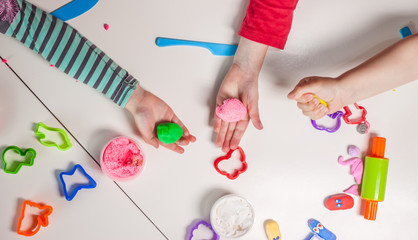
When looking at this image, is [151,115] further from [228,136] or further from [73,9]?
[73,9]

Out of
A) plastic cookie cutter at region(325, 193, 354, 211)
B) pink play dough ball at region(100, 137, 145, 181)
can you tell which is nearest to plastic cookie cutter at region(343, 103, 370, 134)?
plastic cookie cutter at region(325, 193, 354, 211)

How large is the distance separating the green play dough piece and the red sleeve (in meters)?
0.26

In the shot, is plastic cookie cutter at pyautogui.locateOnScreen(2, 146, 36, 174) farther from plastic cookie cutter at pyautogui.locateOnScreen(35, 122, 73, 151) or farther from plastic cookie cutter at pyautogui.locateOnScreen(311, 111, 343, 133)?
plastic cookie cutter at pyautogui.locateOnScreen(311, 111, 343, 133)

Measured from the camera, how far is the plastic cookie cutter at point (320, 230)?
0.83 m

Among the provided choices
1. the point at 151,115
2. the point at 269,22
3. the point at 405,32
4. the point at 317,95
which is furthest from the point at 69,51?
the point at 405,32

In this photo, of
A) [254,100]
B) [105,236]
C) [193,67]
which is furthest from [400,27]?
[105,236]

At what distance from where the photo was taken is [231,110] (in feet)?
2.49

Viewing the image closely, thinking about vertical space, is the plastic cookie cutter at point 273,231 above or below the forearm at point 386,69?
below

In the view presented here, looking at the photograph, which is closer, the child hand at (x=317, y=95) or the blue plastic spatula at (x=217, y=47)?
the child hand at (x=317, y=95)

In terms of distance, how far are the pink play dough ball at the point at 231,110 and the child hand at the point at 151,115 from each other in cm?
9

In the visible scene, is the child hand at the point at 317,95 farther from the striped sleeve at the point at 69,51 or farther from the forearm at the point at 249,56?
the striped sleeve at the point at 69,51

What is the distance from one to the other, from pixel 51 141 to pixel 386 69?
75 cm

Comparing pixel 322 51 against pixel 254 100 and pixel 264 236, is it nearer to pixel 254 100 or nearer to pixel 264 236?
pixel 254 100

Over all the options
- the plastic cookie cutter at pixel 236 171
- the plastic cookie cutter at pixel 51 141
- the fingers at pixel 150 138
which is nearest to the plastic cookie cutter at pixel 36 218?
the plastic cookie cutter at pixel 51 141
